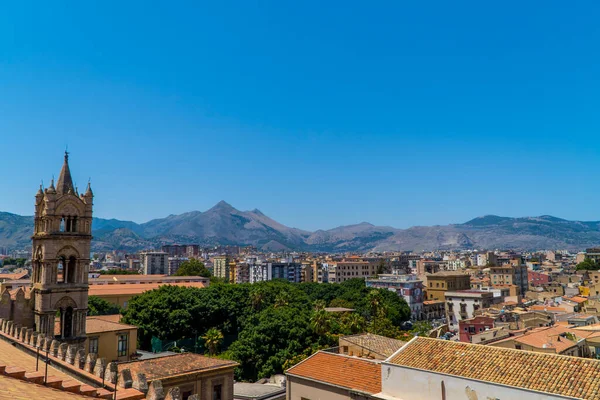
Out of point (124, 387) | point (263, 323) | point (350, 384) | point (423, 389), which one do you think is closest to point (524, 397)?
point (423, 389)

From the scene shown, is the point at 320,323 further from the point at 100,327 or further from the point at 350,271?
the point at 350,271

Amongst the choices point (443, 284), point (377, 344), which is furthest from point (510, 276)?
point (377, 344)

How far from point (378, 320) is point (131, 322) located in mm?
33675

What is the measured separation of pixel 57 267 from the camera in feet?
100

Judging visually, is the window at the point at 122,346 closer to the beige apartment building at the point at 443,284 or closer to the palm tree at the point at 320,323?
the palm tree at the point at 320,323

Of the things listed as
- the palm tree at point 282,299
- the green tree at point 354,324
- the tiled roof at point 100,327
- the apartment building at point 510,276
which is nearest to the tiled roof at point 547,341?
the green tree at point 354,324

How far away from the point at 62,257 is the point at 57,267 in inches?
28.5

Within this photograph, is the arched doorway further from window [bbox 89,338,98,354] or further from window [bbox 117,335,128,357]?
window [bbox 117,335,128,357]

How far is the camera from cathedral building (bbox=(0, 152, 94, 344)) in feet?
97.7

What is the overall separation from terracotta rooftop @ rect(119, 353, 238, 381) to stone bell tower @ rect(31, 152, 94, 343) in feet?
16.8

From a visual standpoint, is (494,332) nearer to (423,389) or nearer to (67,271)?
(423,389)

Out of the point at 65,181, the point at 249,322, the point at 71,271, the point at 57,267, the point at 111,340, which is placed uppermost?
the point at 65,181

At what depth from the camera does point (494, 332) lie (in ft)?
175

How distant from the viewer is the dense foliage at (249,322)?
47125mm
